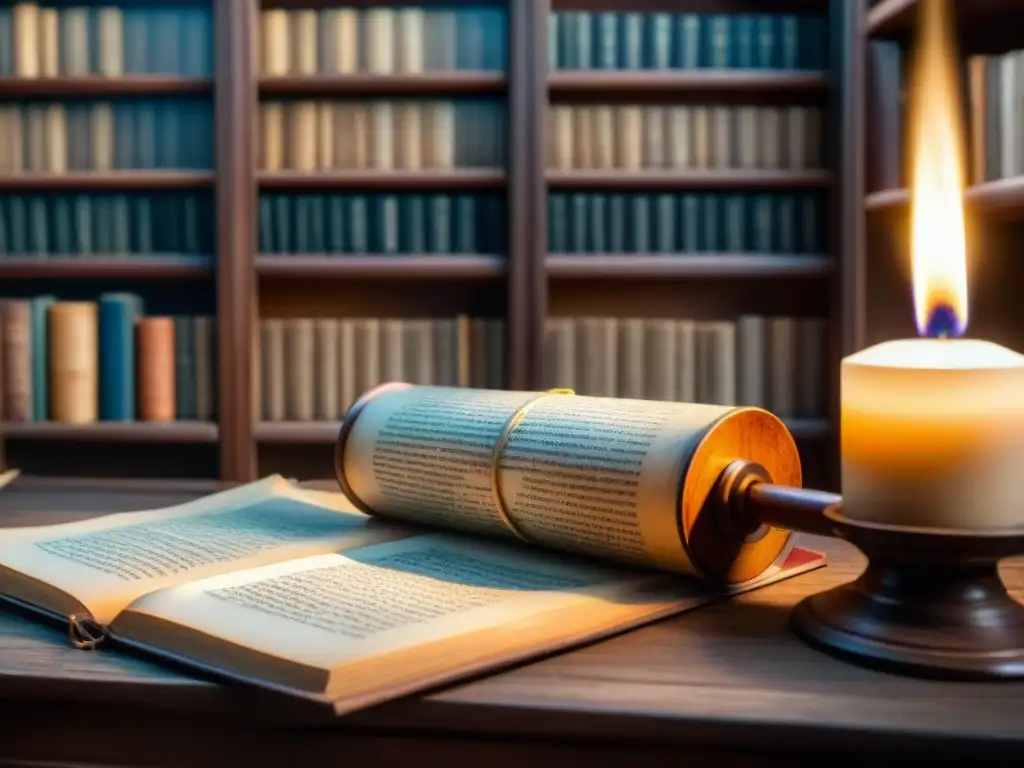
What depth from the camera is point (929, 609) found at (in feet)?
1.95

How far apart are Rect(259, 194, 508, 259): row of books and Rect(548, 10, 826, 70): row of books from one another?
1.03ft

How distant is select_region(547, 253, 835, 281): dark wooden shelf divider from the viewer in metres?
2.13

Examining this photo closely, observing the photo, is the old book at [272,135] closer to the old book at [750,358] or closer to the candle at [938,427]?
the old book at [750,358]

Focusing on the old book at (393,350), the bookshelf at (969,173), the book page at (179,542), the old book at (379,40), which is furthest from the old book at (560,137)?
the book page at (179,542)

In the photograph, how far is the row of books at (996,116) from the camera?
5.25 feet

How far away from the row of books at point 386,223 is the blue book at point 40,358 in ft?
1.41

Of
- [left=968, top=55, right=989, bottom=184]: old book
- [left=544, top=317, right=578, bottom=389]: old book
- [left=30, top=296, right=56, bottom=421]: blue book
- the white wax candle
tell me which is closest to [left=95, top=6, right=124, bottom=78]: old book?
[left=30, top=296, right=56, bottom=421]: blue book

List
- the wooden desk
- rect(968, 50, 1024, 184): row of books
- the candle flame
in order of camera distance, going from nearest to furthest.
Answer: the wooden desk < the candle flame < rect(968, 50, 1024, 184): row of books

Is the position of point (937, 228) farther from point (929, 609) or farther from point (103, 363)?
point (103, 363)

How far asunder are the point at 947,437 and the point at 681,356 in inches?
62.4

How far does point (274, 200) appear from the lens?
218 centimetres

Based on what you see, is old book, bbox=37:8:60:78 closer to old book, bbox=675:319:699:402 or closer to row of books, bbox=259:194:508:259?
row of books, bbox=259:194:508:259

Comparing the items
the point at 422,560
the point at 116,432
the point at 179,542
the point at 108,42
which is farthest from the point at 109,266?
the point at 422,560

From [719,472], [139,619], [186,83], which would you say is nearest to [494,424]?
[719,472]
